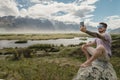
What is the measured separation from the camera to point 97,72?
360 inches

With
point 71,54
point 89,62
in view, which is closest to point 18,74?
point 89,62

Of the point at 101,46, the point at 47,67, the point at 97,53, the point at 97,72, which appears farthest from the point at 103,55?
the point at 47,67

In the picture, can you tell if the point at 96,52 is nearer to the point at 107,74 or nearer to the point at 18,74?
the point at 107,74

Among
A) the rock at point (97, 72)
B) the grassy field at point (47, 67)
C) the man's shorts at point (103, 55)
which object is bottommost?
the grassy field at point (47, 67)

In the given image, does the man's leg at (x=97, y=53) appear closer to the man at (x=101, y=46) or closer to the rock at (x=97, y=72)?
the man at (x=101, y=46)

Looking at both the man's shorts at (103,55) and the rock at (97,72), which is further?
the rock at (97,72)

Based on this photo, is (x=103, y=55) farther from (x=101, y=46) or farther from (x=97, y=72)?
(x=97, y=72)

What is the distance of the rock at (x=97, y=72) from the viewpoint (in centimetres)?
907

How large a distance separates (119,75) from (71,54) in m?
8.27

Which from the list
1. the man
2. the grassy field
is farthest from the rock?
the grassy field

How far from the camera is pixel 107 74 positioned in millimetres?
9156

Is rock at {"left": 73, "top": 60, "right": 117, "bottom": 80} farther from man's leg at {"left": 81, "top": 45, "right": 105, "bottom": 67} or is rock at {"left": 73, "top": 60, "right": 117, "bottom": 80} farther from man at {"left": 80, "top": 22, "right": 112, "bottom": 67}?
man's leg at {"left": 81, "top": 45, "right": 105, "bottom": 67}

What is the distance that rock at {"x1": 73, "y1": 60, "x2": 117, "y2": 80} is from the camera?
29.8 feet

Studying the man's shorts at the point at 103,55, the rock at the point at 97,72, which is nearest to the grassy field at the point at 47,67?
the rock at the point at 97,72
